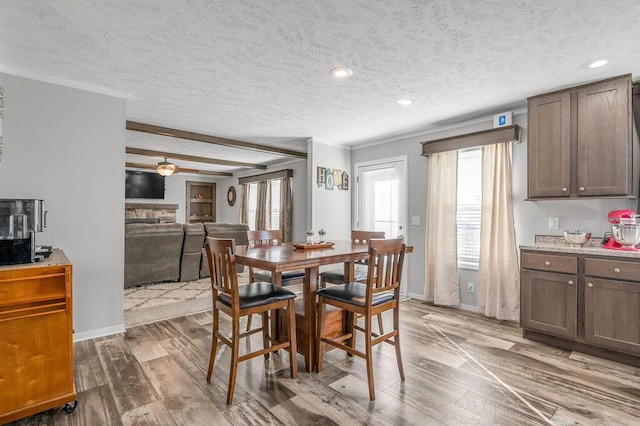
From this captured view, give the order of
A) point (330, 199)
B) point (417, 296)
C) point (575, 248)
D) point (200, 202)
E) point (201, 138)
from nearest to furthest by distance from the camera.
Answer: point (575, 248) < point (417, 296) < point (201, 138) < point (330, 199) < point (200, 202)

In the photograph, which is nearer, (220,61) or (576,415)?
(576,415)

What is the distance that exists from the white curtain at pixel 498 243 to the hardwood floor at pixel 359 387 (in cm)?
59

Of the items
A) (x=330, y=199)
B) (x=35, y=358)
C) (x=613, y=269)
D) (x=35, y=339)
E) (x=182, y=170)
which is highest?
(x=182, y=170)

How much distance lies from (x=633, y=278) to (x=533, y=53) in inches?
74.7

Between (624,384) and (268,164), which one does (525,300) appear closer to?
(624,384)

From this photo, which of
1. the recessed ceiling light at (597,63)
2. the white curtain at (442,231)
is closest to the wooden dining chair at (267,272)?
the white curtain at (442,231)

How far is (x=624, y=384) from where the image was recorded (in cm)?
229

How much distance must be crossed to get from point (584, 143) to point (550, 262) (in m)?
1.11

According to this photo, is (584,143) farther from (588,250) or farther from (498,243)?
(498,243)

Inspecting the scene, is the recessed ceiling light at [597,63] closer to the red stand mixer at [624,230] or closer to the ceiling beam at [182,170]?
the red stand mixer at [624,230]

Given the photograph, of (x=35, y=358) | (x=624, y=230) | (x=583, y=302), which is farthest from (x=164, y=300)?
(x=624, y=230)

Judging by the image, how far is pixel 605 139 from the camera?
9.19ft

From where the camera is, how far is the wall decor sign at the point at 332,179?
517 centimetres

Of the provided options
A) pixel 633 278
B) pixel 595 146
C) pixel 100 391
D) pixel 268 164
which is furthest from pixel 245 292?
pixel 268 164
